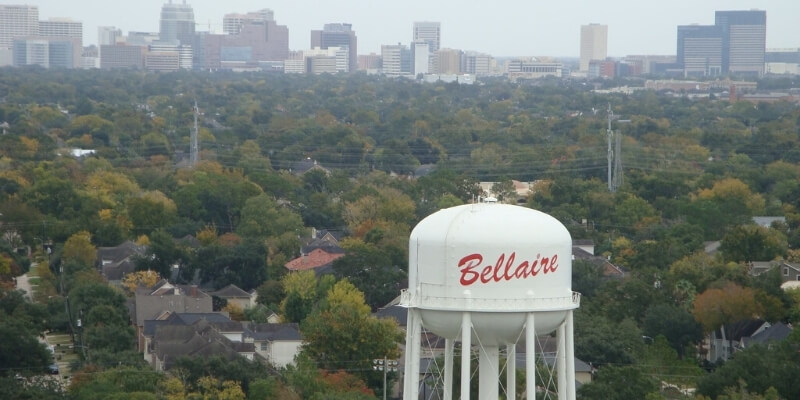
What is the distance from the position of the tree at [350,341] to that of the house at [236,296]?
14987mm

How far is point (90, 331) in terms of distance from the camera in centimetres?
5822

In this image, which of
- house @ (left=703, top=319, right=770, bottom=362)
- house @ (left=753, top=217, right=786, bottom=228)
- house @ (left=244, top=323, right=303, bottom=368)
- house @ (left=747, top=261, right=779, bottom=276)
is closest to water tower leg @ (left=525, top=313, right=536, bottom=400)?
house @ (left=244, top=323, right=303, bottom=368)

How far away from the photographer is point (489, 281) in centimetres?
2638

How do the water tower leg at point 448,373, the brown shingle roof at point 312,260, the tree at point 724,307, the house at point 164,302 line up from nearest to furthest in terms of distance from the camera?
1. the water tower leg at point 448,373
2. the tree at point 724,307
3. the house at point 164,302
4. the brown shingle roof at point 312,260

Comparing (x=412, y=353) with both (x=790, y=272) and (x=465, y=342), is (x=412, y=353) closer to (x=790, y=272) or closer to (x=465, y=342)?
(x=465, y=342)

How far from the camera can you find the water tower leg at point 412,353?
27.1 metres

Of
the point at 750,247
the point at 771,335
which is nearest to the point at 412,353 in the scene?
the point at 771,335

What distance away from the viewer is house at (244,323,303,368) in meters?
57.4

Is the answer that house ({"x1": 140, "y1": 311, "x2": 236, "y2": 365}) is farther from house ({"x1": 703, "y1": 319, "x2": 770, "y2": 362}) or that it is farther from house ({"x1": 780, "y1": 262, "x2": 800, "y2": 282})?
house ({"x1": 780, "y1": 262, "x2": 800, "y2": 282})

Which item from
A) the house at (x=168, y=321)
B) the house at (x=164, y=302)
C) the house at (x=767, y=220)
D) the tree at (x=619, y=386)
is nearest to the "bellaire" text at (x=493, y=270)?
the tree at (x=619, y=386)

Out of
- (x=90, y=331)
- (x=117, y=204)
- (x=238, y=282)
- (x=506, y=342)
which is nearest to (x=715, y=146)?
(x=117, y=204)

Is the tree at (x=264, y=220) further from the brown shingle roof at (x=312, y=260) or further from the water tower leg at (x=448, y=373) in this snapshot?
the water tower leg at (x=448, y=373)

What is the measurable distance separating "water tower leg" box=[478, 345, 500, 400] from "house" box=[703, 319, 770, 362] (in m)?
29.6

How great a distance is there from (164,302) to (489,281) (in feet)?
131
